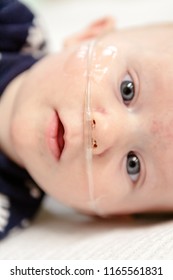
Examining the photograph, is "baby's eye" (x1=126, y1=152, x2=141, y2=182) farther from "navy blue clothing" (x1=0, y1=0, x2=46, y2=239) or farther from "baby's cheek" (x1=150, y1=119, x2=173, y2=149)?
"navy blue clothing" (x1=0, y1=0, x2=46, y2=239)

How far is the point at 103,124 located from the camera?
0.89 meters

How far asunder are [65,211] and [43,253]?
1.04 ft

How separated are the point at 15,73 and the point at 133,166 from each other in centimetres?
36

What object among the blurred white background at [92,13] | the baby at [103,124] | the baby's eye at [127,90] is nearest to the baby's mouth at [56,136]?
the baby at [103,124]

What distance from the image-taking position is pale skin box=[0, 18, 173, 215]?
2.93 feet

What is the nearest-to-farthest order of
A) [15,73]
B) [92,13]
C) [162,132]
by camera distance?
[162,132]
[15,73]
[92,13]

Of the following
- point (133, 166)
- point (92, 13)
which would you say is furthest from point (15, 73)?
point (92, 13)

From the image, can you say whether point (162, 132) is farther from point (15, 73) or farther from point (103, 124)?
point (15, 73)

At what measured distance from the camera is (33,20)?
3.90 feet

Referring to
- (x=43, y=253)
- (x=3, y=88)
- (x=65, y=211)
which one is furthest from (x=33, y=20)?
(x=43, y=253)

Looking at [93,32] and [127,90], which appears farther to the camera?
[93,32]

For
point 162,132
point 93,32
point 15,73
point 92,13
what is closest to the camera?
point 162,132

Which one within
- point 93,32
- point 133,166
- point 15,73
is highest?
point 93,32

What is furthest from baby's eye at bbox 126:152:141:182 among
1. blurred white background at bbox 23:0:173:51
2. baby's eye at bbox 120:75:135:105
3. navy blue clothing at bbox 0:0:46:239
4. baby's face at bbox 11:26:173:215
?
blurred white background at bbox 23:0:173:51
